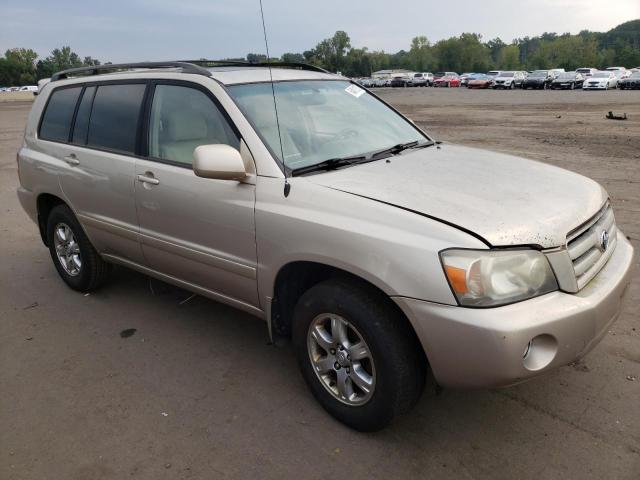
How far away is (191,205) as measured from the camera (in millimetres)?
3248

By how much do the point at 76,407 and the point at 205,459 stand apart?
0.94 meters

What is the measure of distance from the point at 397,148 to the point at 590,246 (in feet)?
4.35

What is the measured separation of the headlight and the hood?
70 mm

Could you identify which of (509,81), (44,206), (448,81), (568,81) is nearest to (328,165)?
(44,206)

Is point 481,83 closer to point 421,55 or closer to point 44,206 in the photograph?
point 44,206

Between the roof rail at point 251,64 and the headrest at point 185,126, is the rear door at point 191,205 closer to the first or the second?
the headrest at point 185,126

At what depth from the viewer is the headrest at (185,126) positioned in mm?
3340

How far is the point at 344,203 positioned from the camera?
2580mm

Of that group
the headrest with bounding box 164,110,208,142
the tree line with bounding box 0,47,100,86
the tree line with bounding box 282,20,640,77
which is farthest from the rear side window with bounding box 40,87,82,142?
the tree line with bounding box 0,47,100,86

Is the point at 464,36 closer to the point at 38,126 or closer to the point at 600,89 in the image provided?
the point at 600,89

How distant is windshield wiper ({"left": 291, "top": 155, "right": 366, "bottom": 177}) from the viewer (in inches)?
115

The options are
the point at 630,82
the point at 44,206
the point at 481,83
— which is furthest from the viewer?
the point at 481,83

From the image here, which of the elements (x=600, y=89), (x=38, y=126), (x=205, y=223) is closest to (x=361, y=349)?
(x=205, y=223)

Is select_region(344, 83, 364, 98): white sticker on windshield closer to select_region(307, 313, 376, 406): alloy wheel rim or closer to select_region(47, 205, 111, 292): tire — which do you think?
select_region(307, 313, 376, 406): alloy wheel rim
